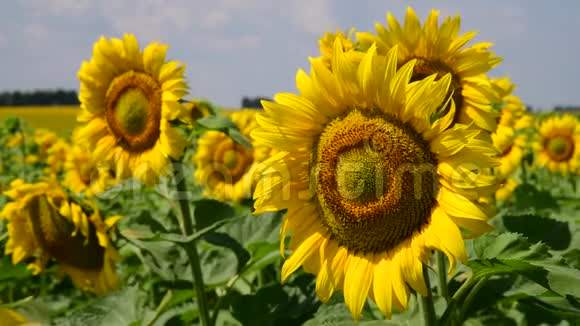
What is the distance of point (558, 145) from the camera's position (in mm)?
7066

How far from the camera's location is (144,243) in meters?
2.85

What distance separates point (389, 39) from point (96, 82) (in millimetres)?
1789

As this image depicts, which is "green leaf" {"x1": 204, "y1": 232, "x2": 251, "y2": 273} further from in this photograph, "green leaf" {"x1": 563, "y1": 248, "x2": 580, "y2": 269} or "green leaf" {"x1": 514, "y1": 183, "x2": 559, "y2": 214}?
"green leaf" {"x1": 514, "y1": 183, "x2": 559, "y2": 214}

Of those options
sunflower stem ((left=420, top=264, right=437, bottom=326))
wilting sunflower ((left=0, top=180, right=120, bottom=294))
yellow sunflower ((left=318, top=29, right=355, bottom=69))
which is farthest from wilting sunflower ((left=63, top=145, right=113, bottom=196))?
sunflower stem ((left=420, top=264, right=437, bottom=326))

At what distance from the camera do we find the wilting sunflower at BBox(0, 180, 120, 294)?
292 cm

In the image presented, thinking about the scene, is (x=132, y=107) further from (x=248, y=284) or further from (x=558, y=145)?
(x=558, y=145)

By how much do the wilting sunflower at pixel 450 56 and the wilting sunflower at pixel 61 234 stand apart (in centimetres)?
146

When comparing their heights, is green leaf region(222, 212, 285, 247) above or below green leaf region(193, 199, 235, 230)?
below

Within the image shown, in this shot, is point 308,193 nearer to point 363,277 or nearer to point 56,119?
point 363,277

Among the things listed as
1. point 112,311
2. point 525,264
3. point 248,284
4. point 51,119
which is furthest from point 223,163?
point 51,119

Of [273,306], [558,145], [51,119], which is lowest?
[273,306]

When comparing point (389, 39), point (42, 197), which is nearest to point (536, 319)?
point (389, 39)

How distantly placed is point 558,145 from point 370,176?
576cm

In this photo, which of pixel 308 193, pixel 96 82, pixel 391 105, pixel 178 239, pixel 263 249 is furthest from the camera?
pixel 96 82
